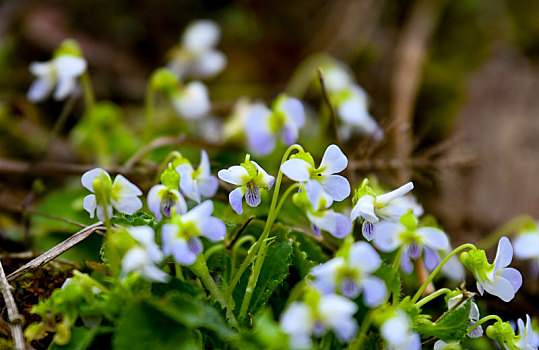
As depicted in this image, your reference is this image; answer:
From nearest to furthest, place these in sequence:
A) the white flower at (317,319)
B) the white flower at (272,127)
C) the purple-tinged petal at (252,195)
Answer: the white flower at (317,319), the purple-tinged petal at (252,195), the white flower at (272,127)

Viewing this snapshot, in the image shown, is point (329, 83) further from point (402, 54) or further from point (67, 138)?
point (67, 138)

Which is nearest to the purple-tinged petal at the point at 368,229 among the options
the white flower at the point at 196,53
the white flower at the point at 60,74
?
the white flower at the point at 60,74

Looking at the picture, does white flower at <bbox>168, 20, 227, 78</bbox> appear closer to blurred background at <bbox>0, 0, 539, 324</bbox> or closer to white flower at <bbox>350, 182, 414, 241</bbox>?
blurred background at <bbox>0, 0, 539, 324</bbox>

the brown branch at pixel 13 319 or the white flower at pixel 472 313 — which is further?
the white flower at pixel 472 313

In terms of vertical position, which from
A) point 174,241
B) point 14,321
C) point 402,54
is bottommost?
point 402,54

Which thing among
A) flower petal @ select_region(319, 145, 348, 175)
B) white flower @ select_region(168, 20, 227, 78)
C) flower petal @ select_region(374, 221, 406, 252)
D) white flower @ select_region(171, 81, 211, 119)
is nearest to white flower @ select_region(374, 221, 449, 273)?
flower petal @ select_region(374, 221, 406, 252)

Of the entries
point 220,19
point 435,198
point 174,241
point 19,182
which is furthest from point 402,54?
point 174,241

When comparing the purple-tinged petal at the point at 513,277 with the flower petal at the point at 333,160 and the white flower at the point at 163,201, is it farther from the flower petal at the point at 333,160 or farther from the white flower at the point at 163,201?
the white flower at the point at 163,201

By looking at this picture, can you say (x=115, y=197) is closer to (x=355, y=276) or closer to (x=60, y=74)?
(x=355, y=276)
